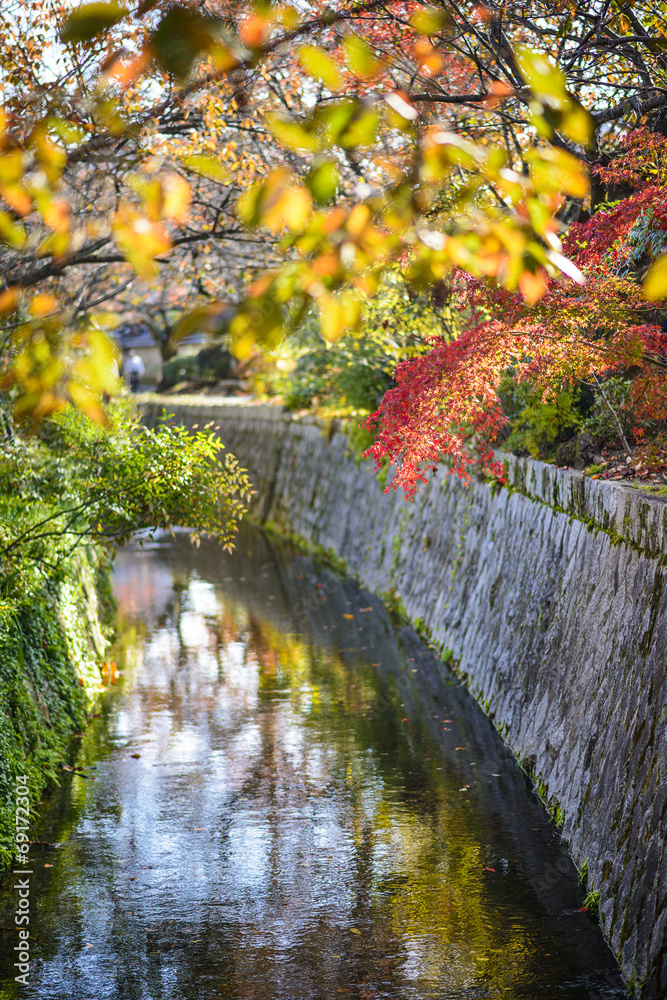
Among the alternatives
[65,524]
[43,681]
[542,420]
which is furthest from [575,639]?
[65,524]

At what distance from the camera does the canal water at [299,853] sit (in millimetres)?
5918

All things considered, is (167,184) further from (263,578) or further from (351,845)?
(263,578)

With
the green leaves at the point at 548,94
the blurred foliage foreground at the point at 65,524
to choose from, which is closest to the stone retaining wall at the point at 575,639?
the blurred foliage foreground at the point at 65,524

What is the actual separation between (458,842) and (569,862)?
90cm

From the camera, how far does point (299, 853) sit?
756 centimetres

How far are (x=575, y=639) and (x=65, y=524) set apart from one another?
18.3 ft

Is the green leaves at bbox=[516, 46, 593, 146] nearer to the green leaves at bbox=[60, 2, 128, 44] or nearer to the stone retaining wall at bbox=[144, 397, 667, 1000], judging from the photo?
the green leaves at bbox=[60, 2, 128, 44]

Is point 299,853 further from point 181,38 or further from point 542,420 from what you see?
point 181,38

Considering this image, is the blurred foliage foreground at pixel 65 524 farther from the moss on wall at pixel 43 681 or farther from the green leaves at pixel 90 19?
the green leaves at pixel 90 19

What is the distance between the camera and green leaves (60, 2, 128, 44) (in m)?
2.36

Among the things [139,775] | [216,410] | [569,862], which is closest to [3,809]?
[139,775]

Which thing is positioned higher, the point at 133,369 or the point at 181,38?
the point at 133,369

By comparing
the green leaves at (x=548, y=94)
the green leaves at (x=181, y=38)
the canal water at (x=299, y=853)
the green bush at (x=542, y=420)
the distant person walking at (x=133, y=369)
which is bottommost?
the canal water at (x=299, y=853)

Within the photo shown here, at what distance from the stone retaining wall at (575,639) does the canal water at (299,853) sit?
0.35 meters
